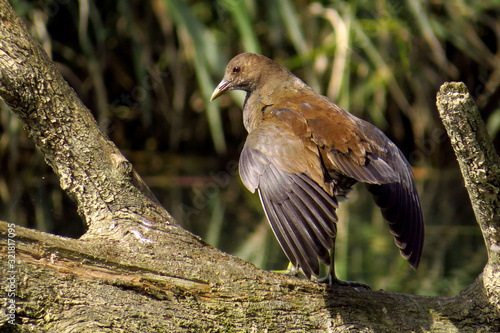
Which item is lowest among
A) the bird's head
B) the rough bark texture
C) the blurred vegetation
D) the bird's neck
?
the rough bark texture

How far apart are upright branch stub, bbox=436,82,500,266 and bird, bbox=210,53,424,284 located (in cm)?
38

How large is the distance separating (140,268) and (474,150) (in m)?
1.12

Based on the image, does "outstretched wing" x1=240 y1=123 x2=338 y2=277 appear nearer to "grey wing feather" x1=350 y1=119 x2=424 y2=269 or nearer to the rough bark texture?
the rough bark texture

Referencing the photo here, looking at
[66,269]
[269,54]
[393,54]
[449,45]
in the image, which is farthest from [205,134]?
[66,269]

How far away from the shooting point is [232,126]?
23.4 ft

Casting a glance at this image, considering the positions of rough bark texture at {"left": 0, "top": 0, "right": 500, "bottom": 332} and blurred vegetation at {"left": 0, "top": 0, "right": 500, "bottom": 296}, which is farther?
blurred vegetation at {"left": 0, "top": 0, "right": 500, "bottom": 296}

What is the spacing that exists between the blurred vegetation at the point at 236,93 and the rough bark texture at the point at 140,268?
265 cm

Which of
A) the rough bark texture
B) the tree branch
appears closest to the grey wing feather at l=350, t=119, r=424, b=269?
the rough bark texture

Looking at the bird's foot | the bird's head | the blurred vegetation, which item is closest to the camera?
the bird's foot

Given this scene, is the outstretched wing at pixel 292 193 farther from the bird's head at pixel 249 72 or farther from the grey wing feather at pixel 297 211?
the bird's head at pixel 249 72

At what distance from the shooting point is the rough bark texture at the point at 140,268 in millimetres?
2047

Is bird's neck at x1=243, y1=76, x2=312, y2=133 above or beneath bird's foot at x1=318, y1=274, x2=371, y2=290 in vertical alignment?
above

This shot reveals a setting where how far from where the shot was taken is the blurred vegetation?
561 centimetres

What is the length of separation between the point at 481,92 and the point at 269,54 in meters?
2.12
